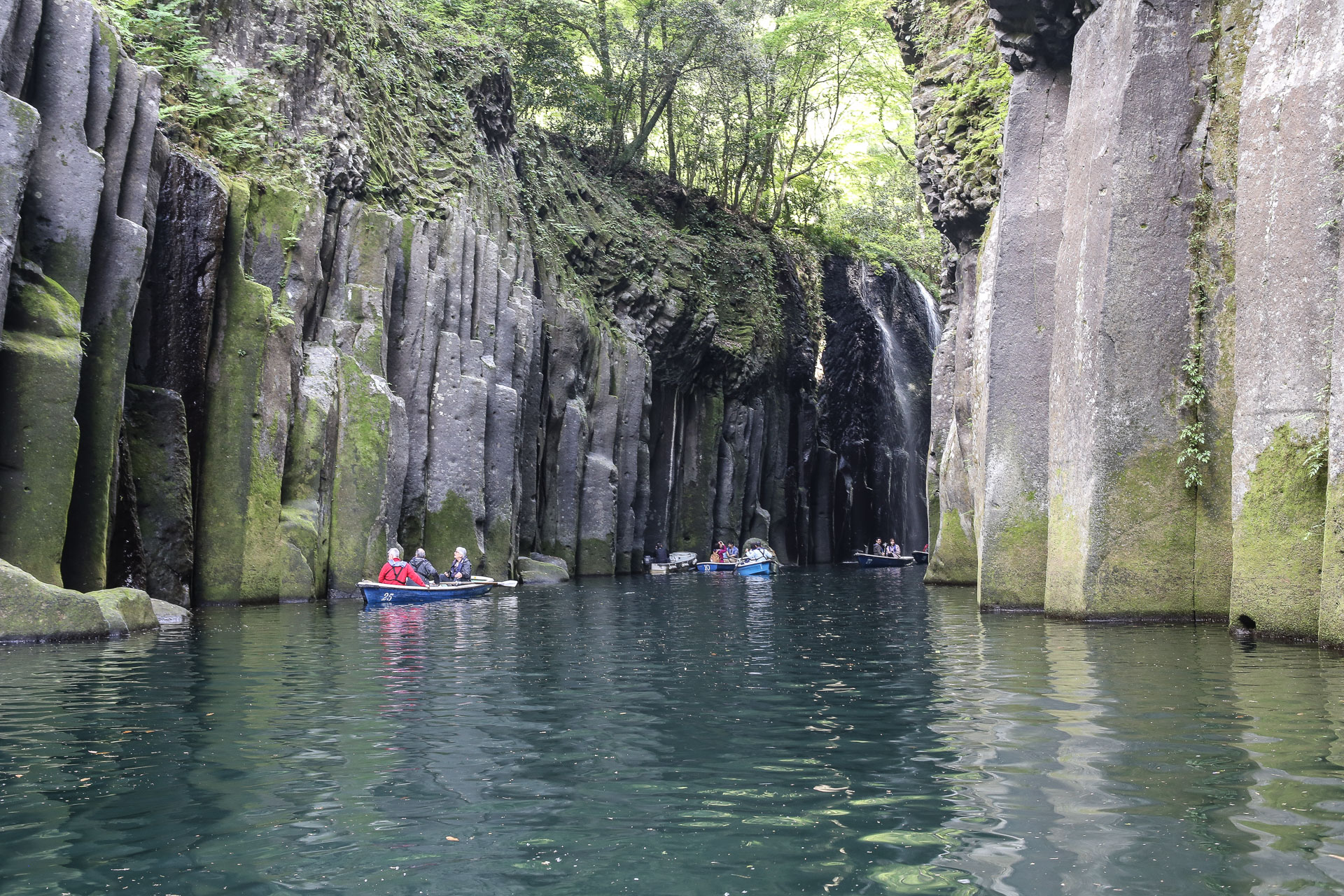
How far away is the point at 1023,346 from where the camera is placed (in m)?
22.0

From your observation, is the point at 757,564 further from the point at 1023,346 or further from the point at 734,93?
the point at 734,93

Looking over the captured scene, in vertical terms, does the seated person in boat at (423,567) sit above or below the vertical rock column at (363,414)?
below

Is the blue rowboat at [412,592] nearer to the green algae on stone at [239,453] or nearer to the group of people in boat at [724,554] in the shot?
the green algae on stone at [239,453]

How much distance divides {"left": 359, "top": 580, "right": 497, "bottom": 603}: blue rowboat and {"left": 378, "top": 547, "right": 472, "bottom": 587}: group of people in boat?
197 millimetres

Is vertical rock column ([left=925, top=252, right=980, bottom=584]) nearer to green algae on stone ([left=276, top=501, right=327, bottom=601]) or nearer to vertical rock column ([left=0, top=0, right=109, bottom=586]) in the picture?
green algae on stone ([left=276, top=501, right=327, bottom=601])

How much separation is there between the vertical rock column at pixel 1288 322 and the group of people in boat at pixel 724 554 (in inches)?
1202

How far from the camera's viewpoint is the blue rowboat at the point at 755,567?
42.2 metres

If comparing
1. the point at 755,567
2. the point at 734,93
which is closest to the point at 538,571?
the point at 755,567

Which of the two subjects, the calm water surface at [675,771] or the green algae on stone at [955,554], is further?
the green algae on stone at [955,554]

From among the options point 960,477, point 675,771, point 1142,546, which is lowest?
point 675,771

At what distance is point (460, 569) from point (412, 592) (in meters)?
2.97

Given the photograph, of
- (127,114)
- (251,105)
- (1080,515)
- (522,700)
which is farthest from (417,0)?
(522,700)

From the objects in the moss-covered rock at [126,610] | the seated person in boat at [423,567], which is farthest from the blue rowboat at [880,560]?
the moss-covered rock at [126,610]

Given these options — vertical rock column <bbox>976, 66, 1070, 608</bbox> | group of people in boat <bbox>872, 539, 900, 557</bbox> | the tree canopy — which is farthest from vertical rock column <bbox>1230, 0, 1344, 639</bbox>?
group of people in boat <bbox>872, 539, 900, 557</bbox>
